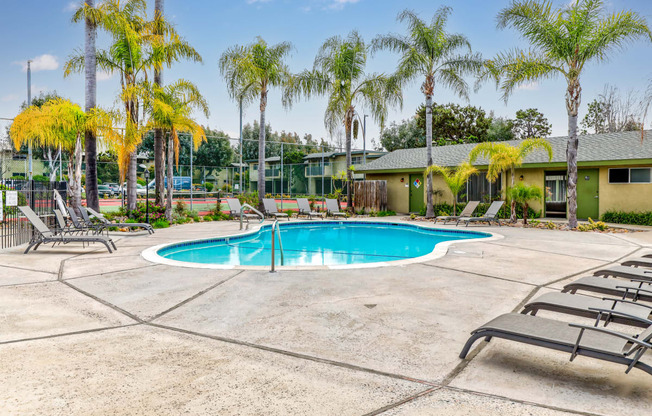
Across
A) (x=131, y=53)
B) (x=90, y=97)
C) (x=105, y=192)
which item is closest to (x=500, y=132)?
(x=105, y=192)

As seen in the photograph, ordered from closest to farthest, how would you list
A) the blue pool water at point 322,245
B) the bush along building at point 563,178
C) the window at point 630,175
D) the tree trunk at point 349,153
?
1. the blue pool water at point 322,245
2. the window at point 630,175
3. the bush along building at point 563,178
4. the tree trunk at point 349,153

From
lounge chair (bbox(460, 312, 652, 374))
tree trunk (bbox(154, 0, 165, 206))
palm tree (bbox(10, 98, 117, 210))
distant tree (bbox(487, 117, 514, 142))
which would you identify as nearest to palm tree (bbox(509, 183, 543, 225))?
tree trunk (bbox(154, 0, 165, 206))

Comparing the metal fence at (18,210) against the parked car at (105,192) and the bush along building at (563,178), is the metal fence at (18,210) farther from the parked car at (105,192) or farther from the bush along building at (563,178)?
the bush along building at (563,178)

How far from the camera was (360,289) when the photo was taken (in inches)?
220

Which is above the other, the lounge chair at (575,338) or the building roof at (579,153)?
the building roof at (579,153)

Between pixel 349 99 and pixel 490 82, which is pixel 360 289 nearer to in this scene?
pixel 490 82

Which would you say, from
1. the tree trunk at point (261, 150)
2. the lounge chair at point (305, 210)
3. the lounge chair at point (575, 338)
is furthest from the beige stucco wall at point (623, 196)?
the lounge chair at point (575, 338)

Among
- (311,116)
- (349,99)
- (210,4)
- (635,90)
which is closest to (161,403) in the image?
(349,99)

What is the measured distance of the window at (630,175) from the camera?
1539cm

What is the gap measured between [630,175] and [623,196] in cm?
78

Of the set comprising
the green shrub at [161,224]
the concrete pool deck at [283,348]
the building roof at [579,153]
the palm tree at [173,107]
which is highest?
the palm tree at [173,107]

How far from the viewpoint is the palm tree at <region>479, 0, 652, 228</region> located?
43.2 feet

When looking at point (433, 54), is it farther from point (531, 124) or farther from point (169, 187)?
point (531, 124)

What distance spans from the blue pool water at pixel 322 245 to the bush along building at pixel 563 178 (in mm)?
5448
